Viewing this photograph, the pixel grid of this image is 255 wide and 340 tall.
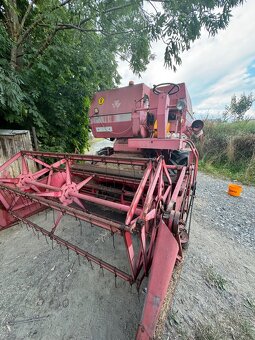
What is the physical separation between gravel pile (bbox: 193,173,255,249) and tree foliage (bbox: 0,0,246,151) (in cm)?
346

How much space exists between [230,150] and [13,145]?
25.2ft

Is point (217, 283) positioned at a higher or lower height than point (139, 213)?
lower

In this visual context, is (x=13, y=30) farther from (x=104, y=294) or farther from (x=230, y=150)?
(x=230, y=150)

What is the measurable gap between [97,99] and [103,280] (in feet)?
10.5

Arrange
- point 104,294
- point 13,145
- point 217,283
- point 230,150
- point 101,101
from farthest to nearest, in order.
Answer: point 230,150 → point 13,145 → point 101,101 → point 217,283 → point 104,294

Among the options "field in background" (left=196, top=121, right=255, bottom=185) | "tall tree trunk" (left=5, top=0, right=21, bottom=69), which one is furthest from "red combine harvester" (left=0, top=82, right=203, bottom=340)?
"field in background" (left=196, top=121, right=255, bottom=185)

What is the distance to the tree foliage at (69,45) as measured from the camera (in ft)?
10.8

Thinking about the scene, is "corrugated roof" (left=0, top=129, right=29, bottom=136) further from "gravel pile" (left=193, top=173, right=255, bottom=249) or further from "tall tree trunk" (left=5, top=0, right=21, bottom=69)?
"gravel pile" (left=193, top=173, right=255, bottom=249)

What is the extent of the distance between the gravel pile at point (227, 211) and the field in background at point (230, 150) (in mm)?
1368

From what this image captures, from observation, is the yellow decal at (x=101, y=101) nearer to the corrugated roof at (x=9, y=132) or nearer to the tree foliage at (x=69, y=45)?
the tree foliage at (x=69, y=45)

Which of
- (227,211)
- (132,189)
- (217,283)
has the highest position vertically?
(132,189)

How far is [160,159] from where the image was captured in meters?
1.67

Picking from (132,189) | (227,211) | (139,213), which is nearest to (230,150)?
(227,211)

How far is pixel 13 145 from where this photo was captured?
362 centimetres
